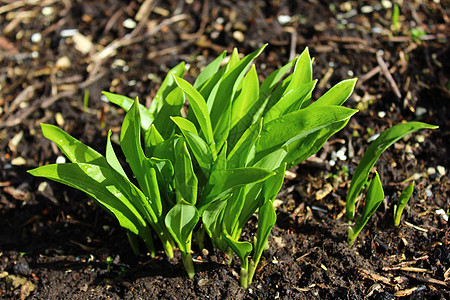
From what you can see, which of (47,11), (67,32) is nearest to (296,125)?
(67,32)

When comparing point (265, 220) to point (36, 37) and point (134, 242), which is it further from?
point (36, 37)

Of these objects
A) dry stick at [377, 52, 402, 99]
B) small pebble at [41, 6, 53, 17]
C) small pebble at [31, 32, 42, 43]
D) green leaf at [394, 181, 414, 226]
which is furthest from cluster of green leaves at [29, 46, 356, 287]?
small pebble at [41, 6, 53, 17]

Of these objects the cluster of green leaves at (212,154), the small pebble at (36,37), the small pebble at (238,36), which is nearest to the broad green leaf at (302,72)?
the cluster of green leaves at (212,154)

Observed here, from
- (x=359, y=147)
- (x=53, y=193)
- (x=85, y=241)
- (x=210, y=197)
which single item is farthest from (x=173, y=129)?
(x=359, y=147)

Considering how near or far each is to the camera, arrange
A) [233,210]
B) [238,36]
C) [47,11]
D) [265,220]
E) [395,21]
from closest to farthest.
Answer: [265,220]
[233,210]
[395,21]
[238,36]
[47,11]

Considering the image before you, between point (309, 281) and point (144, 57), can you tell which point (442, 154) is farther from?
point (144, 57)
